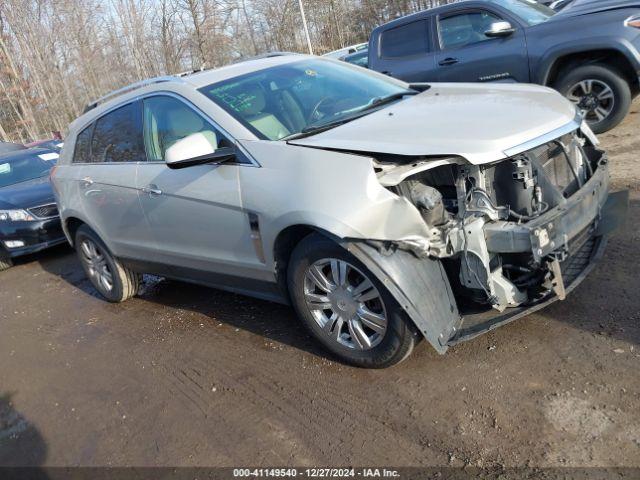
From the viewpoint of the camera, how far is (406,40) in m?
7.95

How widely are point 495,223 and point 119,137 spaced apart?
320 cm

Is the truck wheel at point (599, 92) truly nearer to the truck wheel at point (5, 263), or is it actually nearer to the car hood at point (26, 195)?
the car hood at point (26, 195)

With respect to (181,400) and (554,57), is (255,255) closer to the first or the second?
(181,400)

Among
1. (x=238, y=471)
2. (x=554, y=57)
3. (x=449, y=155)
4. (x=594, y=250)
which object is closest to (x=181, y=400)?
(x=238, y=471)

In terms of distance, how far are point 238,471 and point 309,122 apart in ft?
6.95

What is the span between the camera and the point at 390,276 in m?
2.85

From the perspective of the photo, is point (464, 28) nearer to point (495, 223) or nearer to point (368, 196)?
point (495, 223)

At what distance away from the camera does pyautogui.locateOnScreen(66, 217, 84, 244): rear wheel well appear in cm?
542

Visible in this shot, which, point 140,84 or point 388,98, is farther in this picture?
point 140,84

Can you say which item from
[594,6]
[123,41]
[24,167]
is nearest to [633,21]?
[594,6]

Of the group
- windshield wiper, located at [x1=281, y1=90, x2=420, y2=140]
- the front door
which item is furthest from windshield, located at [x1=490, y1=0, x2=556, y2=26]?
the front door

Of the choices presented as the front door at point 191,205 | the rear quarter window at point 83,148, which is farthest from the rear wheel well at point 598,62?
the rear quarter window at point 83,148

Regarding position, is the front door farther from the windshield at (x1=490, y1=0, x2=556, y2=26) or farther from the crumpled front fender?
the windshield at (x1=490, y1=0, x2=556, y2=26)

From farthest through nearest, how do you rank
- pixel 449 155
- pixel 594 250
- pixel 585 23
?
pixel 585 23
pixel 594 250
pixel 449 155
